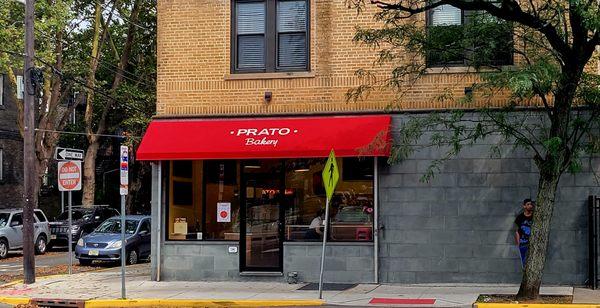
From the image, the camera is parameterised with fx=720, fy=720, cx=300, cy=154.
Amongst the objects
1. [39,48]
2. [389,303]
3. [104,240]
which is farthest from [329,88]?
[39,48]

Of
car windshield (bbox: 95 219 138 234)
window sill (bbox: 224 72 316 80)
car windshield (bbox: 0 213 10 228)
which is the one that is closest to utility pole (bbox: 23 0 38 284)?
window sill (bbox: 224 72 316 80)

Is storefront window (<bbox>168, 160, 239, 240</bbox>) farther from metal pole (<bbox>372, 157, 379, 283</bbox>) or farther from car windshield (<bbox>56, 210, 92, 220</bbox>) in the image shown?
car windshield (<bbox>56, 210, 92, 220</bbox>)

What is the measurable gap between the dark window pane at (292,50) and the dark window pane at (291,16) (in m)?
0.16

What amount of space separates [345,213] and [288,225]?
1.31 m

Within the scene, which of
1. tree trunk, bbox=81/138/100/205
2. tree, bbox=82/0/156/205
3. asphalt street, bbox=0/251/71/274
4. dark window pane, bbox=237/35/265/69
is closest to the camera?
dark window pane, bbox=237/35/265/69

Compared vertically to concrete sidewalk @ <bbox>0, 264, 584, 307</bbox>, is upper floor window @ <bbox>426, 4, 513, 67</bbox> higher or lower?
higher

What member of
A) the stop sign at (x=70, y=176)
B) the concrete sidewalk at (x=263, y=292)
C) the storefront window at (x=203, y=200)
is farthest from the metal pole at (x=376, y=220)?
the stop sign at (x=70, y=176)

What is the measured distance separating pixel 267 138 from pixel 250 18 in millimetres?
2940

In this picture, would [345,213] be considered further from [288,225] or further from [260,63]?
[260,63]

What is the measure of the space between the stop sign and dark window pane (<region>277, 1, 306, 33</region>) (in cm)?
632

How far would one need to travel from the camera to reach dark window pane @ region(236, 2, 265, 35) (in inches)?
637

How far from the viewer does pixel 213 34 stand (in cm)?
1622

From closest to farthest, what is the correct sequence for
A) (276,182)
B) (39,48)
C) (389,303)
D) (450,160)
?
(389,303) → (450,160) → (276,182) → (39,48)

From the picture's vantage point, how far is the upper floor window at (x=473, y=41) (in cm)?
1270
